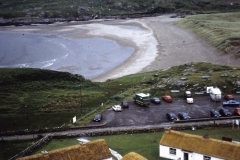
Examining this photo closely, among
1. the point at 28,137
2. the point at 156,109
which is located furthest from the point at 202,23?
the point at 28,137

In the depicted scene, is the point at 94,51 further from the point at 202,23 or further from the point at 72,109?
the point at 72,109

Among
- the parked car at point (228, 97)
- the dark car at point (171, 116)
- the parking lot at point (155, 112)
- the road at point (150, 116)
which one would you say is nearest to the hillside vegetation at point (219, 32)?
the parked car at point (228, 97)

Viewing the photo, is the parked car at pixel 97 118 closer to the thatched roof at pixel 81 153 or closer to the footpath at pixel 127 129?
the footpath at pixel 127 129

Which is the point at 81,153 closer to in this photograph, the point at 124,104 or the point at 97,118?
the point at 97,118

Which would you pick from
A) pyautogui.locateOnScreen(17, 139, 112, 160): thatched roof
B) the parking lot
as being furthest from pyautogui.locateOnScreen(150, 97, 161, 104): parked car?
pyautogui.locateOnScreen(17, 139, 112, 160): thatched roof

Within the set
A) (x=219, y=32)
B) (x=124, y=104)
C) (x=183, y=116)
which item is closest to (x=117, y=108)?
(x=124, y=104)
